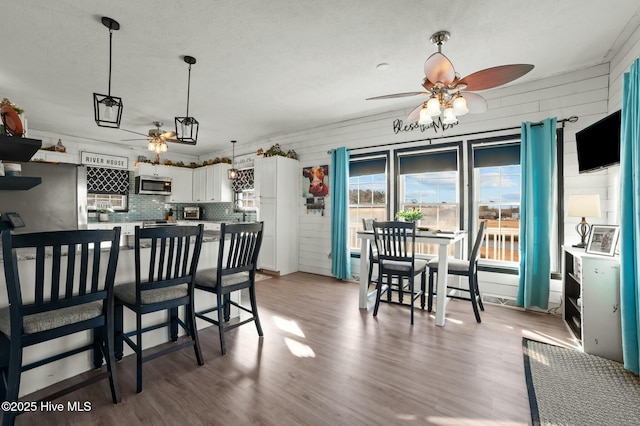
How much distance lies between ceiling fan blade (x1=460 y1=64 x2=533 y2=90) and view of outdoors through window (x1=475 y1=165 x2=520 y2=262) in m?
1.83

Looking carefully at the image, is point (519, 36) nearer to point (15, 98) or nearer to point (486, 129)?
point (486, 129)

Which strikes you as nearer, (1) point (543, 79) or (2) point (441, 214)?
(1) point (543, 79)

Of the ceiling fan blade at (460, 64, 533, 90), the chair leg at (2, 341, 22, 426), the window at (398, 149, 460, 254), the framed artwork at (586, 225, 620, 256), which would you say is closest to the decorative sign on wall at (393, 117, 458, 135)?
the window at (398, 149, 460, 254)

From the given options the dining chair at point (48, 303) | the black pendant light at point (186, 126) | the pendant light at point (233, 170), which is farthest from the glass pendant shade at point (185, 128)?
the pendant light at point (233, 170)

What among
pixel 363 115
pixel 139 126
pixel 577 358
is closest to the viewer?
pixel 577 358

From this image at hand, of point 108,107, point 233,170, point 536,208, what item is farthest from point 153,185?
point 536,208

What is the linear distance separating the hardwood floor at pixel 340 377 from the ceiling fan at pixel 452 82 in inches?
78.6

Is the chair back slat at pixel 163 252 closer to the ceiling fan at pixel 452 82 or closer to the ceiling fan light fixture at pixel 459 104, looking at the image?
the ceiling fan at pixel 452 82

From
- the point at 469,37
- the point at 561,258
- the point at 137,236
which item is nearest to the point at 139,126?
the point at 137,236

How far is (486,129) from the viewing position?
3881mm

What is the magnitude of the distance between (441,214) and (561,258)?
1459mm

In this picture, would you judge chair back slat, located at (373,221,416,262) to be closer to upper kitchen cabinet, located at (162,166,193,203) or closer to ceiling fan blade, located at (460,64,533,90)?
ceiling fan blade, located at (460,64,533,90)

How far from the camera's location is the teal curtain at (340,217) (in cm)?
500

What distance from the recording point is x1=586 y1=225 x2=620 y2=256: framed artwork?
2.47 metres
